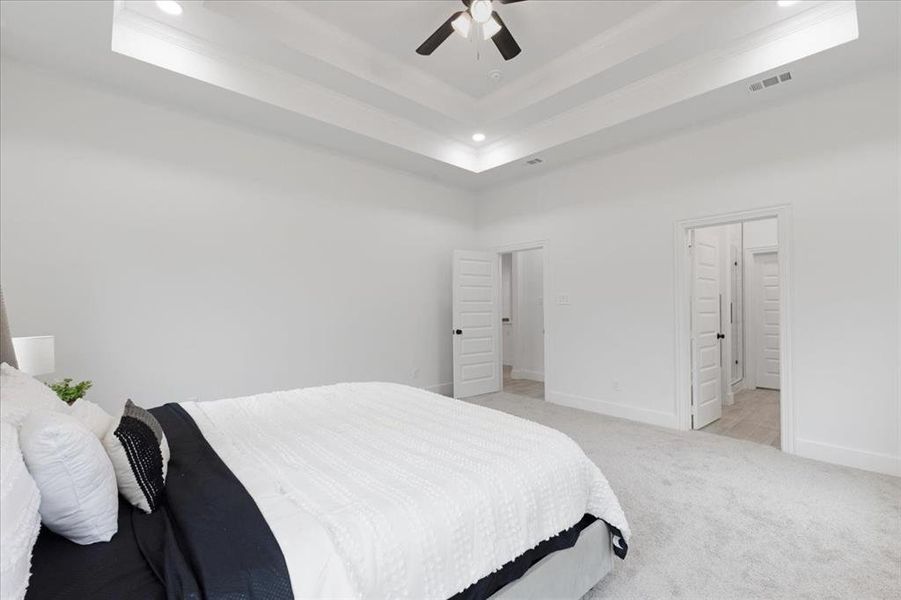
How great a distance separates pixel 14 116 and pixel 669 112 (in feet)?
17.2

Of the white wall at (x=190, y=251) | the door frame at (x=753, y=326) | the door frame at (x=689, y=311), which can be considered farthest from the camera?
the door frame at (x=753, y=326)

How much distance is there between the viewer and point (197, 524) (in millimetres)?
1133

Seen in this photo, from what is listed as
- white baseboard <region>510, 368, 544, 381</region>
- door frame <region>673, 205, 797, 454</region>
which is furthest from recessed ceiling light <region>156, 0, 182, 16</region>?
white baseboard <region>510, 368, 544, 381</region>

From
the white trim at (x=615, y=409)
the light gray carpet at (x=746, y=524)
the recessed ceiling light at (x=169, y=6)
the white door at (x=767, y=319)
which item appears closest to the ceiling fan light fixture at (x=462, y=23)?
the recessed ceiling light at (x=169, y=6)

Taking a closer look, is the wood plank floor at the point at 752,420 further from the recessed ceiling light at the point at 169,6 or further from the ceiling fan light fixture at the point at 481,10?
the recessed ceiling light at the point at 169,6

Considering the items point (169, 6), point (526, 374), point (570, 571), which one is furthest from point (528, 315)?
point (169, 6)

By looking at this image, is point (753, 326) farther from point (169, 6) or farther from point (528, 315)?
point (169, 6)

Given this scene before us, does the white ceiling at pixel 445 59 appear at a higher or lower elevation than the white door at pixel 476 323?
higher

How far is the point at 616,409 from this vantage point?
4.49 metres

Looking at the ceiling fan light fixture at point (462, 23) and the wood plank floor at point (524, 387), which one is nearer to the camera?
the ceiling fan light fixture at point (462, 23)

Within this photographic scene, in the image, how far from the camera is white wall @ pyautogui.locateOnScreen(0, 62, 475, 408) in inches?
120

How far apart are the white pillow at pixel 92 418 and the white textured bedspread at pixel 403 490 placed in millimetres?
400

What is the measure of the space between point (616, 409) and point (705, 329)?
1255 millimetres

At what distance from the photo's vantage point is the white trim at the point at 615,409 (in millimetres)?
4125
